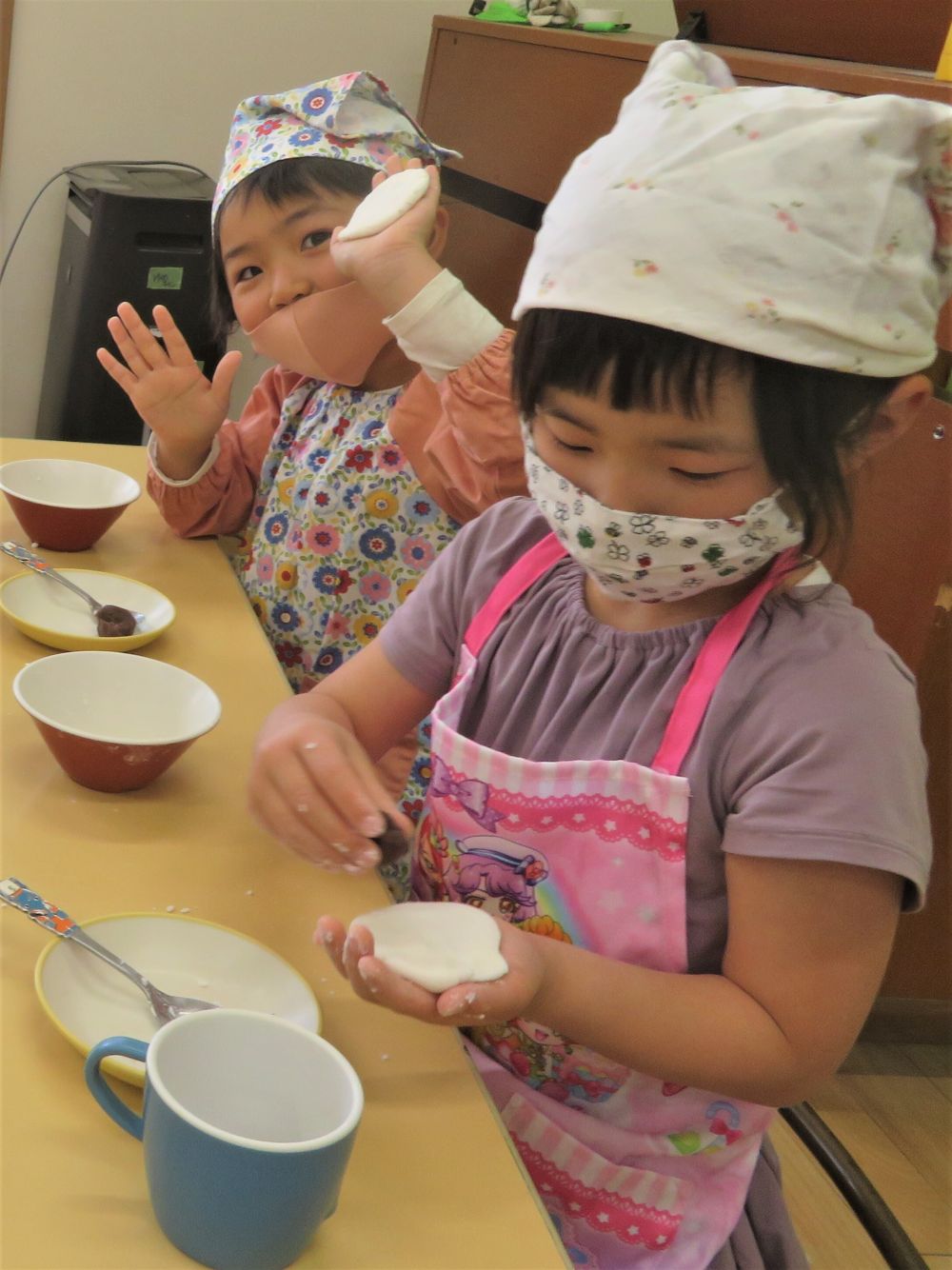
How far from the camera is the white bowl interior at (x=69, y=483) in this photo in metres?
1.32

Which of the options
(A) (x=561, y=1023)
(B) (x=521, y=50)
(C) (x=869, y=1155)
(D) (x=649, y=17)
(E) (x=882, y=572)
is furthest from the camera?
(D) (x=649, y=17)

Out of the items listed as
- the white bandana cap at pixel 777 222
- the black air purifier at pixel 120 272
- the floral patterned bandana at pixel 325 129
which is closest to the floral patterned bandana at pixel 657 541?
the white bandana cap at pixel 777 222

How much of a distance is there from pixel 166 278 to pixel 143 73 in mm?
477

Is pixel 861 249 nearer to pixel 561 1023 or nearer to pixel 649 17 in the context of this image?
pixel 561 1023

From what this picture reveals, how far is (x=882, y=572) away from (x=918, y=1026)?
0.97 metres

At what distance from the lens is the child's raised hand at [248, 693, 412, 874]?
2.65ft

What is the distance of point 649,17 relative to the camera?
2775 mm

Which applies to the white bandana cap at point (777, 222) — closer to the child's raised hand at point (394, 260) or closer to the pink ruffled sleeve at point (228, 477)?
the child's raised hand at point (394, 260)

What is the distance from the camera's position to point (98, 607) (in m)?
1.17

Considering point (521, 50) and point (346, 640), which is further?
point (521, 50)

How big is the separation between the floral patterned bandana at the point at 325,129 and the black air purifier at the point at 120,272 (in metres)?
1.00

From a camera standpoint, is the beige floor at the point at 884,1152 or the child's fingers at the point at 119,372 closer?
the child's fingers at the point at 119,372

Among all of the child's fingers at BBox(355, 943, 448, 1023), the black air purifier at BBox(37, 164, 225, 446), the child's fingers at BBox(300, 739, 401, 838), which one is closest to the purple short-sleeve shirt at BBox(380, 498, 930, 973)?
the child's fingers at BBox(300, 739, 401, 838)

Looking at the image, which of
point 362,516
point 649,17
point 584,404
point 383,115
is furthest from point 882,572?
point 649,17
